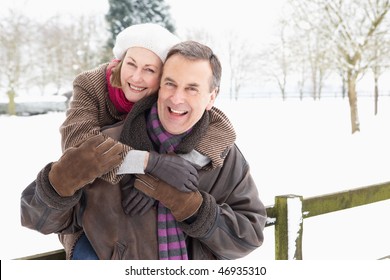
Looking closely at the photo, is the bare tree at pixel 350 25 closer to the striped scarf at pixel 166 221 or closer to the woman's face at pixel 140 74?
the woman's face at pixel 140 74

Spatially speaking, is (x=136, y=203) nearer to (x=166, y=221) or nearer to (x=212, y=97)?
(x=166, y=221)

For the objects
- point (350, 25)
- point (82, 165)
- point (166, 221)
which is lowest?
point (166, 221)

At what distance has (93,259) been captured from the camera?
5.61 feet

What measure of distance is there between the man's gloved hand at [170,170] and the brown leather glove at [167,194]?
0.8 inches

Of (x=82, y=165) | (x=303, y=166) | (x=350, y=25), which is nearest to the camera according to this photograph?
(x=82, y=165)

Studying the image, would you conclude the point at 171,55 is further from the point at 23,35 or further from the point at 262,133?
the point at 23,35

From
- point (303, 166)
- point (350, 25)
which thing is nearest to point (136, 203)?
point (303, 166)

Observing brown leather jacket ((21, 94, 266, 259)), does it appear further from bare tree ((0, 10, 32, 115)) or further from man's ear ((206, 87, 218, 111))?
bare tree ((0, 10, 32, 115))

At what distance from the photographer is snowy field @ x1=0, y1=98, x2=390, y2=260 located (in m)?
5.37

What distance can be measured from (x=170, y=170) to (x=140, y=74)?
0.39 m

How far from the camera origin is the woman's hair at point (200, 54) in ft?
5.33

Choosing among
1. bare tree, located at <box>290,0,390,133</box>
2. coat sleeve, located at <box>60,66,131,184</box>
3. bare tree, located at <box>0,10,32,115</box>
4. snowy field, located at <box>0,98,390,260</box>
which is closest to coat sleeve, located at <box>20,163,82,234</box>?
coat sleeve, located at <box>60,66,131,184</box>

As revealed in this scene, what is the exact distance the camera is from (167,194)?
163cm

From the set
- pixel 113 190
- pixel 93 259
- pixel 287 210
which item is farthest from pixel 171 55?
pixel 287 210
